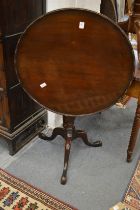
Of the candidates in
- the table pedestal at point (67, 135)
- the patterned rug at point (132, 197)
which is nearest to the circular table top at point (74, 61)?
the table pedestal at point (67, 135)

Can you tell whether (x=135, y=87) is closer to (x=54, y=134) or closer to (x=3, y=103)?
(x=54, y=134)

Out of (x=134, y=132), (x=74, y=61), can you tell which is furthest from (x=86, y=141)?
(x=74, y=61)

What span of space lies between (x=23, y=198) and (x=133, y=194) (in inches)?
28.1

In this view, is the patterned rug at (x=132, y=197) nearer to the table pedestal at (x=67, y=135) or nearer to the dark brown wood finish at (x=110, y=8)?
the table pedestal at (x=67, y=135)

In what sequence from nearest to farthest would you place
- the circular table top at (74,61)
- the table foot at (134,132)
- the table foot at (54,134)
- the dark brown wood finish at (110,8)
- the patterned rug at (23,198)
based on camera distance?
the circular table top at (74,61)
the patterned rug at (23,198)
the table foot at (134,132)
the table foot at (54,134)
the dark brown wood finish at (110,8)

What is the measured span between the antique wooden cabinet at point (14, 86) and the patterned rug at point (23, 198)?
0.33 metres

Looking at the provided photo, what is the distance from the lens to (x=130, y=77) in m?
1.47

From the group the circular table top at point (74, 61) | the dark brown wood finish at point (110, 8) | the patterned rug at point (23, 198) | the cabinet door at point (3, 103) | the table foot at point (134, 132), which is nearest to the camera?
the circular table top at point (74, 61)

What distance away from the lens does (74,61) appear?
147 cm

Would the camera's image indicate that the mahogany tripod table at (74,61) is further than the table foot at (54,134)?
No

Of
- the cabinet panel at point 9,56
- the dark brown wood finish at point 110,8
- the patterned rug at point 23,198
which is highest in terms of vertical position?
the dark brown wood finish at point 110,8

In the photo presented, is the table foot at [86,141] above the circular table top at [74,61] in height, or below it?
below

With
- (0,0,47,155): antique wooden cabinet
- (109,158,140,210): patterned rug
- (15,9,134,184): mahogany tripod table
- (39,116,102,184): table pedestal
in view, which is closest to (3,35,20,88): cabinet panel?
(0,0,47,155): antique wooden cabinet

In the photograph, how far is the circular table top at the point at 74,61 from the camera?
138 centimetres
